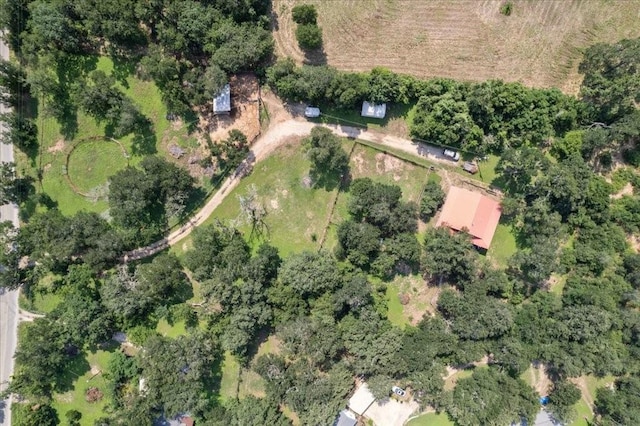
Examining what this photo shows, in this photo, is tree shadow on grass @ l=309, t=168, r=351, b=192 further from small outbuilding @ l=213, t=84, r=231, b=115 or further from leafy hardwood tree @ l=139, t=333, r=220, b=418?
leafy hardwood tree @ l=139, t=333, r=220, b=418

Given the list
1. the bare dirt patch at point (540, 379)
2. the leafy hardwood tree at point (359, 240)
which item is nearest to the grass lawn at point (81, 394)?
the leafy hardwood tree at point (359, 240)

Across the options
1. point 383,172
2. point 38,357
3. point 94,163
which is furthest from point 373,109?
point 38,357

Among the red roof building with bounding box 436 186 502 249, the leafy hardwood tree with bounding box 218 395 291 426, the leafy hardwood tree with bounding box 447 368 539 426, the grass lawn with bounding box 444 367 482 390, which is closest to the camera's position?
the leafy hardwood tree with bounding box 447 368 539 426

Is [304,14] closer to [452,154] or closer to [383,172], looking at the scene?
[383,172]

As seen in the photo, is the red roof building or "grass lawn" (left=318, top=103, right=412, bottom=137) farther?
"grass lawn" (left=318, top=103, right=412, bottom=137)

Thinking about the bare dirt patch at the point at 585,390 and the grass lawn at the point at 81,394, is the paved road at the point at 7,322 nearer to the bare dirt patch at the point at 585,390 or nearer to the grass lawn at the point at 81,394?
the grass lawn at the point at 81,394

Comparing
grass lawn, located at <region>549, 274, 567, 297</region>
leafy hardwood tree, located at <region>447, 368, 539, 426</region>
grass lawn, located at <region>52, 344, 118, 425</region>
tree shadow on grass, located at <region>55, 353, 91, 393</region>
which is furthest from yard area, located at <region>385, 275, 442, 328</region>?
tree shadow on grass, located at <region>55, 353, 91, 393</region>
